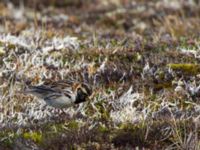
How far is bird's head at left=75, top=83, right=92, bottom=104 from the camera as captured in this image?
7.90 meters

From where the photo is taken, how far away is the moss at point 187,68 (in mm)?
9227

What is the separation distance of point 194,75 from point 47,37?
2883mm

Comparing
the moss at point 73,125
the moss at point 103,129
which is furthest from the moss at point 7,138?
the moss at point 103,129

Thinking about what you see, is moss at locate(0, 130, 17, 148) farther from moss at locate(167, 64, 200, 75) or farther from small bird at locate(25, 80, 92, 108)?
moss at locate(167, 64, 200, 75)

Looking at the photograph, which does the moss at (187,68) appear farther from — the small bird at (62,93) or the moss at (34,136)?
the moss at (34,136)

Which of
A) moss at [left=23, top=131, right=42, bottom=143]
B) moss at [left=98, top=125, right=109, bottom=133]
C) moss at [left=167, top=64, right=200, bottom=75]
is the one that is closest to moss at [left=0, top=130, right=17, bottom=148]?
moss at [left=23, top=131, right=42, bottom=143]

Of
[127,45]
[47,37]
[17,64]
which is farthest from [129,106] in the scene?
[47,37]

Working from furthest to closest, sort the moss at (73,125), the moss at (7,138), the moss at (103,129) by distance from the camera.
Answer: the moss at (73,125) → the moss at (103,129) → the moss at (7,138)

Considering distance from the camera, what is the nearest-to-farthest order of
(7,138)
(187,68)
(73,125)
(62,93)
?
(7,138)
(73,125)
(62,93)
(187,68)

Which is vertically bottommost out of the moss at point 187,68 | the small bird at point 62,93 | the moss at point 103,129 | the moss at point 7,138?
the moss at point 7,138

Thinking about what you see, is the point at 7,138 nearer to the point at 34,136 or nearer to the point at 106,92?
the point at 34,136

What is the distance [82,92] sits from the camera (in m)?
7.96

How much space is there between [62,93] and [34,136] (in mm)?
870

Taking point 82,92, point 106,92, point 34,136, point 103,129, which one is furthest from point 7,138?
point 106,92
